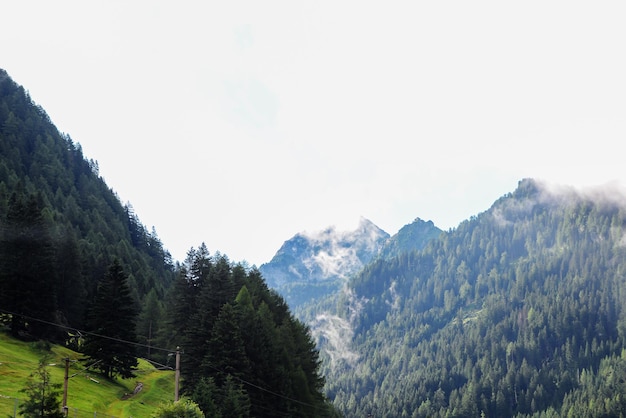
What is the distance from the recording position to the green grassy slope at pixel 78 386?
51906mm

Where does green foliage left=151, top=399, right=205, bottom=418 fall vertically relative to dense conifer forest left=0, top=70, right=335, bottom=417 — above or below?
below

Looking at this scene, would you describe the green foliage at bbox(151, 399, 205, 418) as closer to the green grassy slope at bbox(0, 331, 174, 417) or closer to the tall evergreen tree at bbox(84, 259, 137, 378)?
the green grassy slope at bbox(0, 331, 174, 417)

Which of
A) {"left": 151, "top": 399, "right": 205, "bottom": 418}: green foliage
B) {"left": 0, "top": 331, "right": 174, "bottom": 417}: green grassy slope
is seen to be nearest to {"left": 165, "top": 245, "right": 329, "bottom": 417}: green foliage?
{"left": 0, "top": 331, "right": 174, "bottom": 417}: green grassy slope

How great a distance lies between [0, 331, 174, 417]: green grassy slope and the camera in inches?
2044

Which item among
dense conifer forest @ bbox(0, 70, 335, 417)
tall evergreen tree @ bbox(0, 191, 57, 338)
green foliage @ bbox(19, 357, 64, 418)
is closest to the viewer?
green foliage @ bbox(19, 357, 64, 418)

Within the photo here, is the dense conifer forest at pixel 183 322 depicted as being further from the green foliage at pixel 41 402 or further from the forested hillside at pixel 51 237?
the green foliage at pixel 41 402

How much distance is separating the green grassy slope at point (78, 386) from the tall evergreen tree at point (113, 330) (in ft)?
6.30

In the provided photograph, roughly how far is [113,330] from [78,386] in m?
11.1

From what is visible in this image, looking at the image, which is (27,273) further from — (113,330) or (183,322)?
(183,322)

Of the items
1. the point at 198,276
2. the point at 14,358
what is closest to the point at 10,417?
the point at 14,358

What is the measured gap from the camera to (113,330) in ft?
233

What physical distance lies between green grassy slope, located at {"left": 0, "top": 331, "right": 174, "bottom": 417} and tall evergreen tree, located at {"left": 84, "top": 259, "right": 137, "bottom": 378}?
1919 mm

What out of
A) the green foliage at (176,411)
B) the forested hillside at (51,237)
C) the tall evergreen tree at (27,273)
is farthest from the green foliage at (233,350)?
the tall evergreen tree at (27,273)

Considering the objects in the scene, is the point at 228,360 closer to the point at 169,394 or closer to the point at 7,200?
the point at 169,394
